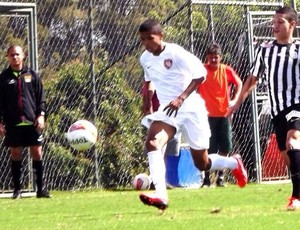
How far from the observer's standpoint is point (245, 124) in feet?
56.9

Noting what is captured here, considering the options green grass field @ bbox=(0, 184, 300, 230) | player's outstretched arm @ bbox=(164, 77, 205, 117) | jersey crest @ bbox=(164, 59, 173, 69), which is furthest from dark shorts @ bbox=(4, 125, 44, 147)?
player's outstretched arm @ bbox=(164, 77, 205, 117)

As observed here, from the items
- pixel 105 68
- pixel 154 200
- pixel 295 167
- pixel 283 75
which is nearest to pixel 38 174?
pixel 105 68

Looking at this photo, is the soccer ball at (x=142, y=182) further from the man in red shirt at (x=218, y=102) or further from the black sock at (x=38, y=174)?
the black sock at (x=38, y=174)

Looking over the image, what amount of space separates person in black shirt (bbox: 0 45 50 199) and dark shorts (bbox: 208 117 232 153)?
118 inches

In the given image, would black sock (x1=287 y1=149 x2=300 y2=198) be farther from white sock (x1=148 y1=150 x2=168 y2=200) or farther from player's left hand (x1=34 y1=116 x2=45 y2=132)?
player's left hand (x1=34 y1=116 x2=45 y2=132)

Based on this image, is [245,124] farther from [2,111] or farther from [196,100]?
[196,100]

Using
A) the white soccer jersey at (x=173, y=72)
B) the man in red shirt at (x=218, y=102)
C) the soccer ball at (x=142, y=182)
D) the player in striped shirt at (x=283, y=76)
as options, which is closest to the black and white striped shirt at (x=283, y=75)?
the player in striped shirt at (x=283, y=76)

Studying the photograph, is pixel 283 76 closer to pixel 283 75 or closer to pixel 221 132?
pixel 283 75

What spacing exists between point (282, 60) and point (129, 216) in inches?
86.4

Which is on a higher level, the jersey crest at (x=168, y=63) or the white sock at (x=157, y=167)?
the jersey crest at (x=168, y=63)

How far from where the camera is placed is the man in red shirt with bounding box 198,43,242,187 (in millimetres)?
15281

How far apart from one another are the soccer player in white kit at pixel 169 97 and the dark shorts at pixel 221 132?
4.32m

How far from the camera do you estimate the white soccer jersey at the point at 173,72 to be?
10.4m

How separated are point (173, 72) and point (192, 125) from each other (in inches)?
22.4
